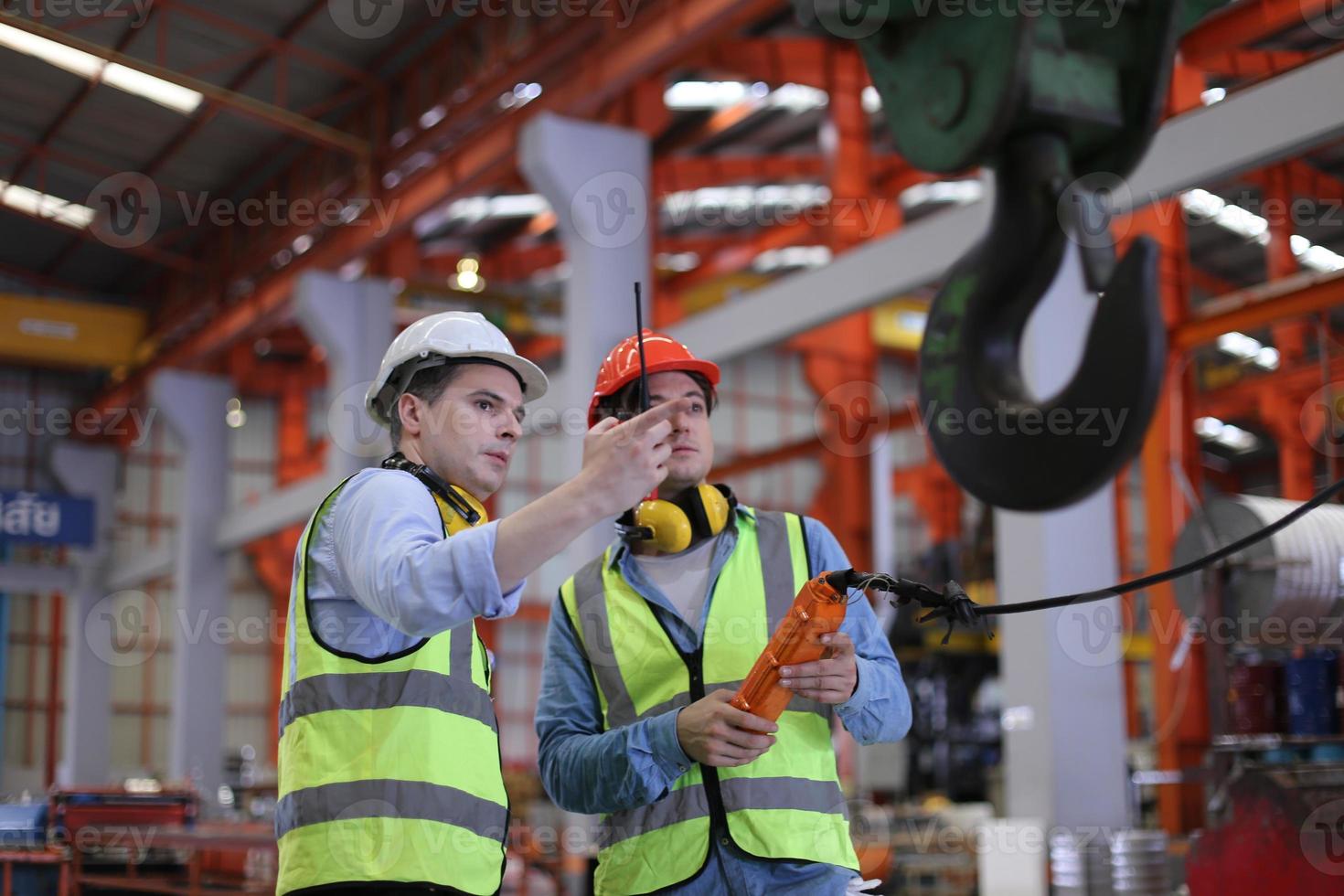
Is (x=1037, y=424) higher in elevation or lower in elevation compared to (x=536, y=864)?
higher

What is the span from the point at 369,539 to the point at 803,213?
18.7m

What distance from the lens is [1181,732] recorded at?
10703 millimetres

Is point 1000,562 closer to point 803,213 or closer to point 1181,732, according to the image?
point 1181,732

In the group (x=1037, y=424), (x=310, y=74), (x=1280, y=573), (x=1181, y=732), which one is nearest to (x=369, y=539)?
(x=1037, y=424)

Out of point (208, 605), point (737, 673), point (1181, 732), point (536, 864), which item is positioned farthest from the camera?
point (208, 605)

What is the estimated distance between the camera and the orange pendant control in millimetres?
2400

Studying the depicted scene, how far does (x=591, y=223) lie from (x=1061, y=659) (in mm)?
5287

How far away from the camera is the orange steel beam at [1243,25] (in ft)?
30.8
